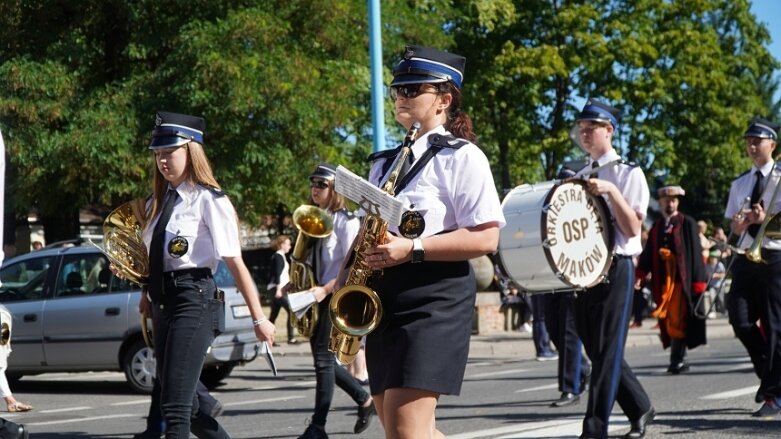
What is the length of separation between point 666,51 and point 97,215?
1904 centimetres

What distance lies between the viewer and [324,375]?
8.44m

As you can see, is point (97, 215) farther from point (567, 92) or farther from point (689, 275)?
point (689, 275)

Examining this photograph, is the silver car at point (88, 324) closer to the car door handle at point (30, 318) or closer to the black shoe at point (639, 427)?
the car door handle at point (30, 318)

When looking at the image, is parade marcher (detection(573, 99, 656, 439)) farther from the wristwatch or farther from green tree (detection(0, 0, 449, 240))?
green tree (detection(0, 0, 449, 240))

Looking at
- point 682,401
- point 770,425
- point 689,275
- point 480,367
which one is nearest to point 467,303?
point 770,425

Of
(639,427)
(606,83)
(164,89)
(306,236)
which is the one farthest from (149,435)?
(606,83)

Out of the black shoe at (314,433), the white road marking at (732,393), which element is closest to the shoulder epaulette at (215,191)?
the black shoe at (314,433)

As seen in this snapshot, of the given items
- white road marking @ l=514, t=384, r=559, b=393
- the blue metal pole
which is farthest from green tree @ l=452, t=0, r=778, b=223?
white road marking @ l=514, t=384, r=559, b=393

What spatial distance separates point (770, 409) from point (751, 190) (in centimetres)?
159

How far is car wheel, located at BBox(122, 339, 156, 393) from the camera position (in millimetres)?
13023

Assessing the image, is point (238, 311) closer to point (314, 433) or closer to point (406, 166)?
point (314, 433)

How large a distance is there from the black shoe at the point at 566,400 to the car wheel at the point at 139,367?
15.0 feet

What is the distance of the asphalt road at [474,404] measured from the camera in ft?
28.4

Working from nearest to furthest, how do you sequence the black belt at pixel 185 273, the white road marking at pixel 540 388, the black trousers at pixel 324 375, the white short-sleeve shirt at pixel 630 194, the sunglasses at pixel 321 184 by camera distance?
the black belt at pixel 185 273 < the white short-sleeve shirt at pixel 630 194 < the black trousers at pixel 324 375 < the sunglasses at pixel 321 184 < the white road marking at pixel 540 388
